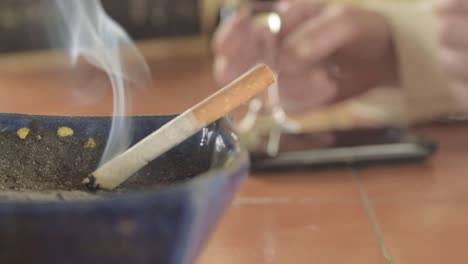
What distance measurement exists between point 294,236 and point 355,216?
0.07 m

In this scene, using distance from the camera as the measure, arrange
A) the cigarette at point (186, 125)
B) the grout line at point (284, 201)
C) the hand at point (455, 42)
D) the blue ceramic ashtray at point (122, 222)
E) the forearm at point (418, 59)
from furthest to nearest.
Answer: the forearm at point (418, 59) → the hand at point (455, 42) → the grout line at point (284, 201) → the cigarette at point (186, 125) → the blue ceramic ashtray at point (122, 222)

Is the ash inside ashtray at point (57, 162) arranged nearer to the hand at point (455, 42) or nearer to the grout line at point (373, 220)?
the grout line at point (373, 220)

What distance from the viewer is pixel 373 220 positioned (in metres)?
0.67

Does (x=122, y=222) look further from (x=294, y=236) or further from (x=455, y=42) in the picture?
(x=455, y=42)

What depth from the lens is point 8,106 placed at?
1.18m

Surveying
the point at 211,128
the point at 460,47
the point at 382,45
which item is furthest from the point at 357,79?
the point at 211,128

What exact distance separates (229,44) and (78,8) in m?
Result: 0.45

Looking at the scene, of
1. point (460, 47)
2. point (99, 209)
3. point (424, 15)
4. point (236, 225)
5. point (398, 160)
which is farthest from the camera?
point (424, 15)

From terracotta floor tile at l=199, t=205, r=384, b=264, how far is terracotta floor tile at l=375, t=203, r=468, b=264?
0.06ft

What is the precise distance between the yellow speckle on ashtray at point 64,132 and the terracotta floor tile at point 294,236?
146 millimetres

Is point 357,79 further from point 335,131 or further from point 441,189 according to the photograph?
point 441,189

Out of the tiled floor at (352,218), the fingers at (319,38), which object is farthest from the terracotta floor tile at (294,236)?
the fingers at (319,38)

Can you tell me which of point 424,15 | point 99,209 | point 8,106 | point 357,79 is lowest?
point 8,106

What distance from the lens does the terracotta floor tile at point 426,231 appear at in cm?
59
